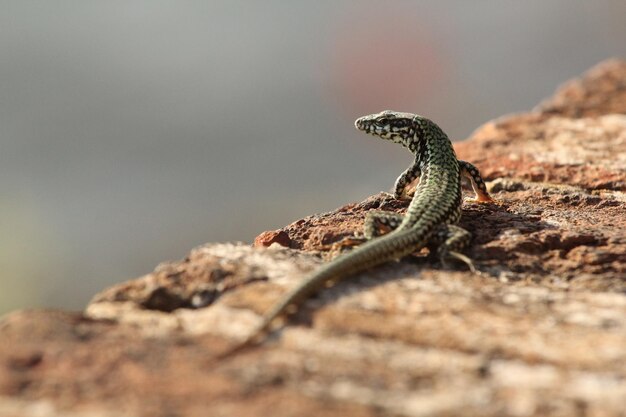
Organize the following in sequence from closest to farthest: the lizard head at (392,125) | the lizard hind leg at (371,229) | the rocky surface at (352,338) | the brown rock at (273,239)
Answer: the rocky surface at (352,338) → the lizard hind leg at (371,229) → the brown rock at (273,239) → the lizard head at (392,125)

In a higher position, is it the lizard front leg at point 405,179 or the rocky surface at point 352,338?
the lizard front leg at point 405,179

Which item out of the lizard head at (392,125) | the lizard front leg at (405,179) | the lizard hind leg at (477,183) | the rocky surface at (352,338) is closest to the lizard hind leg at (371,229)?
the rocky surface at (352,338)

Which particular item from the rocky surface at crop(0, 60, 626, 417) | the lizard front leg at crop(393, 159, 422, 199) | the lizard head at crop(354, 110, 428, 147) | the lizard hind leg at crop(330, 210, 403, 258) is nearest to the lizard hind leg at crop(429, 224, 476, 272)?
the rocky surface at crop(0, 60, 626, 417)

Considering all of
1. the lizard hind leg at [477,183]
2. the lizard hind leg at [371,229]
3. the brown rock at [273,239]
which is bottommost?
the lizard hind leg at [371,229]

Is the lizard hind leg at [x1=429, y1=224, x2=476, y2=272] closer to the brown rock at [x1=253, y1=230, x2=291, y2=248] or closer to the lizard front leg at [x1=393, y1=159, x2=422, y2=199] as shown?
the brown rock at [x1=253, y1=230, x2=291, y2=248]

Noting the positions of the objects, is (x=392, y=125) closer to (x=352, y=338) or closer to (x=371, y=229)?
(x=371, y=229)

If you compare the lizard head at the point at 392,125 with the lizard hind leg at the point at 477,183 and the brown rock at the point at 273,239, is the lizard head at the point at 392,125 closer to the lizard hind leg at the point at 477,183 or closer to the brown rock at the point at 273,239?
the lizard hind leg at the point at 477,183

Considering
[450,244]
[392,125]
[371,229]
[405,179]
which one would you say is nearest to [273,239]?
[371,229]
